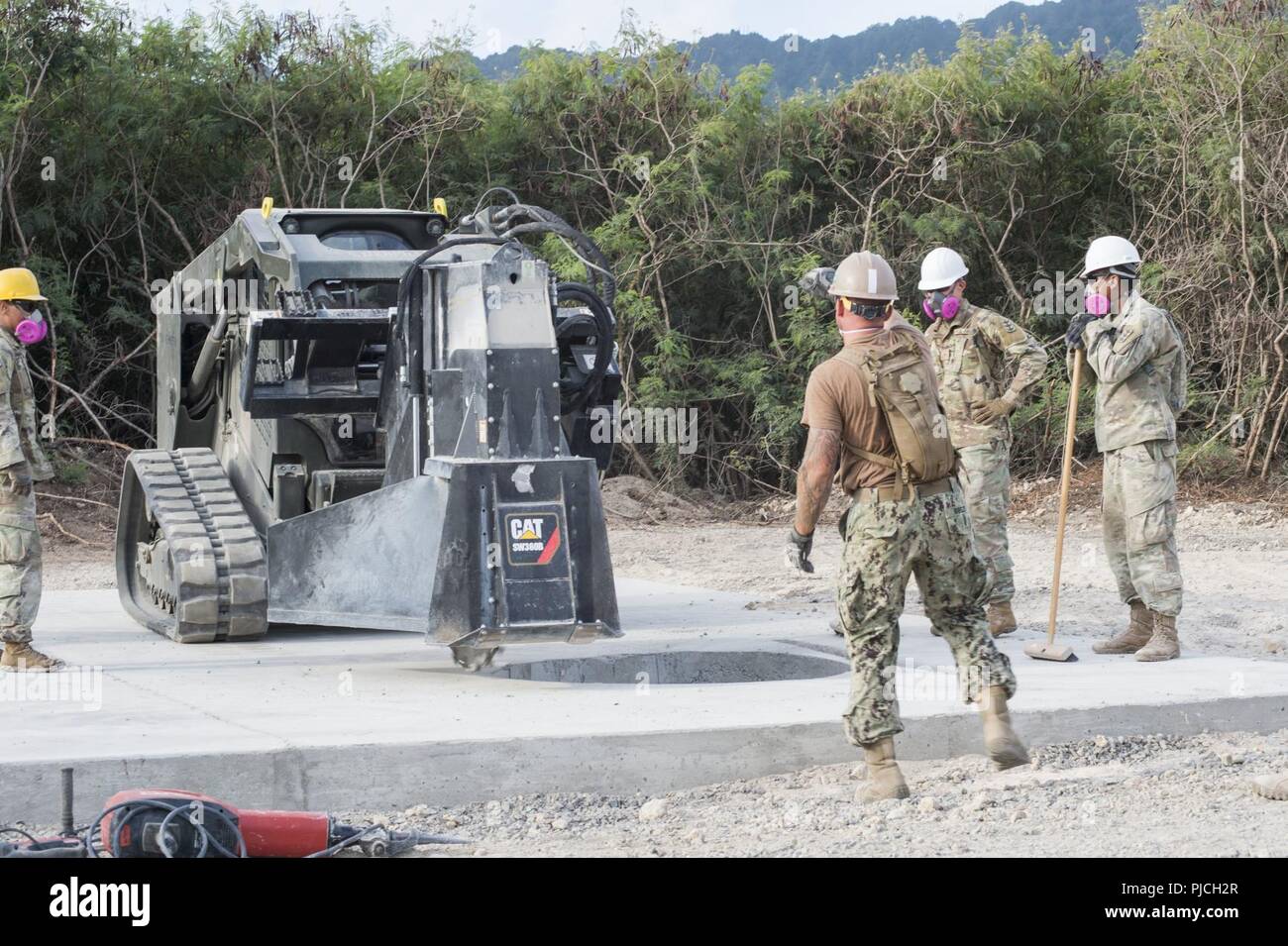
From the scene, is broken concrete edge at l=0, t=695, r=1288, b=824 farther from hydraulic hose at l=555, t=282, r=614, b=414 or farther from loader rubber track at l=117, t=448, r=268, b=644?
loader rubber track at l=117, t=448, r=268, b=644

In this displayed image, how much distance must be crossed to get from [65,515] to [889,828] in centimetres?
1266

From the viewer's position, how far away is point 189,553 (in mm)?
9156

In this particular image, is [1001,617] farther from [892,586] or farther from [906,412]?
[906,412]

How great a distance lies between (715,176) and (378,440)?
1062cm

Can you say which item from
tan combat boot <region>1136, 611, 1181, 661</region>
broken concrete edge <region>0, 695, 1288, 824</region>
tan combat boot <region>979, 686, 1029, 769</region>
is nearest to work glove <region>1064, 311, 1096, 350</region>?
tan combat boot <region>1136, 611, 1181, 661</region>

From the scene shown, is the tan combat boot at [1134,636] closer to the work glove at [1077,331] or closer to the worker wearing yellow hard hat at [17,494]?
the work glove at [1077,331]

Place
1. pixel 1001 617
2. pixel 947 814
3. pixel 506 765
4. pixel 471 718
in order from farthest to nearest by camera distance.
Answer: pixel 1001 617 → pixel 471 718 → pixel 506 765 → pixel 947 814

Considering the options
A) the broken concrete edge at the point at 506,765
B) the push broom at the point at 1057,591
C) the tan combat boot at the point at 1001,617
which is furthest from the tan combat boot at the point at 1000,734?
the tan combat boot at the point at 1001,617

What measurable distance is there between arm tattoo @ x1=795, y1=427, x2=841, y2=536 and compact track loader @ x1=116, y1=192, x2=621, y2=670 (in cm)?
187

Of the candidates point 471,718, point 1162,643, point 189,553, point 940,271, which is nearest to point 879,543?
point 471,718

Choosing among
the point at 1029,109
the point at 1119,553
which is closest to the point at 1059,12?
the point at 1029,109

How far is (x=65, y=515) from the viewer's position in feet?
53.6

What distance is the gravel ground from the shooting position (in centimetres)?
523

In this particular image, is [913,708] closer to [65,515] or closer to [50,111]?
[65,515]
